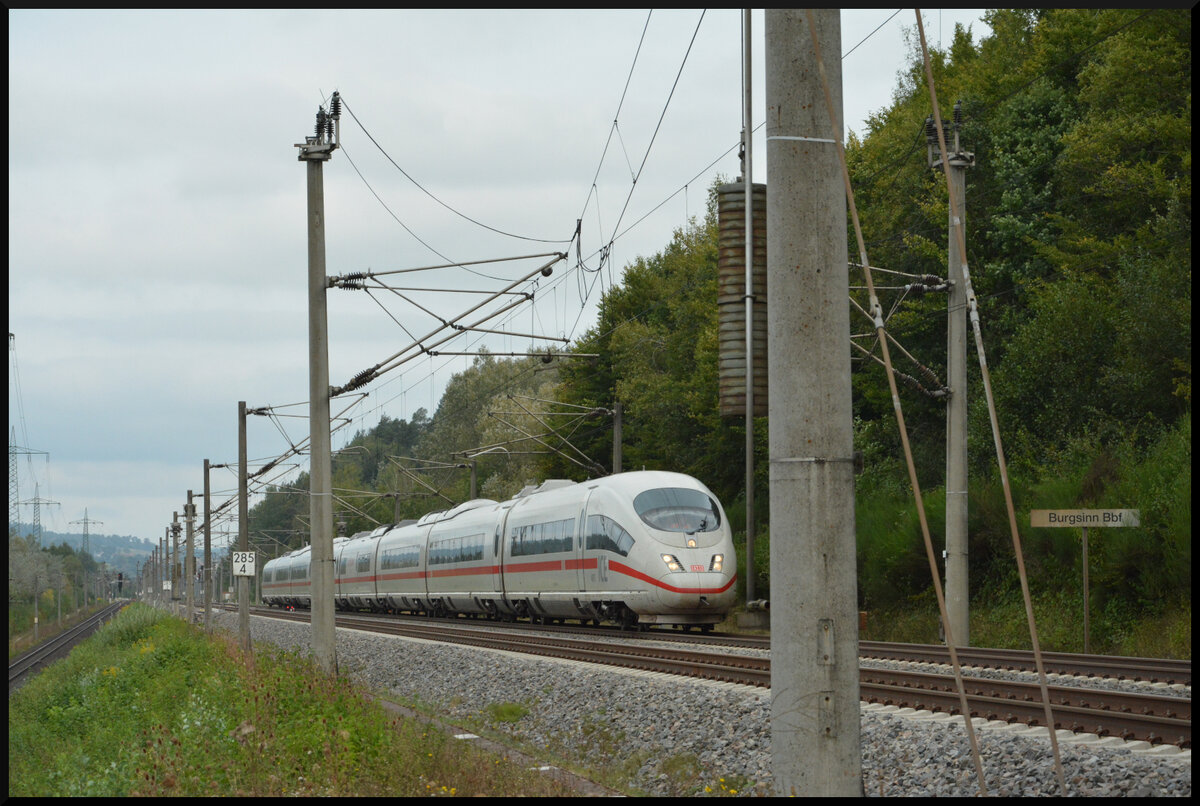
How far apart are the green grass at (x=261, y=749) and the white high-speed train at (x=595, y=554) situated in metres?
8.31

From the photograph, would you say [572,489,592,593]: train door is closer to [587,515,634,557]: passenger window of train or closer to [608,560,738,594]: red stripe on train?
[587,515,634,557]: passenger window of train

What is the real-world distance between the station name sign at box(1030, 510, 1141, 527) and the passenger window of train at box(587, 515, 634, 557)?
29.3 ft

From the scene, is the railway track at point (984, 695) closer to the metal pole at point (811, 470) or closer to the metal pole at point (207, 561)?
the metal pole at point (811, 470)

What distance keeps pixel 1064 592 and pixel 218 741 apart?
17.8 m

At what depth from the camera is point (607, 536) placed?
26.9 metres

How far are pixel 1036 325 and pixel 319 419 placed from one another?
19917 mm

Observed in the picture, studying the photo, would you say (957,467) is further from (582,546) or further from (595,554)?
(582,546)

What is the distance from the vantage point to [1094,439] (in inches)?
1069

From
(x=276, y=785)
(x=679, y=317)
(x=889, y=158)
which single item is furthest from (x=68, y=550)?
(x=276, y=785)

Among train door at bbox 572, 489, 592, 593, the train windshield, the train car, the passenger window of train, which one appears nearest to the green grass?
the passenger window of train

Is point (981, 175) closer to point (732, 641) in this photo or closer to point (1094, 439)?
point (1094, 439)

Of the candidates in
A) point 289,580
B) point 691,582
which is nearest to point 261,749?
point 691,582

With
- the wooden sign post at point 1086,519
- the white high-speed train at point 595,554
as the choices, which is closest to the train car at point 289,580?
the white high-speed train at point 595,554

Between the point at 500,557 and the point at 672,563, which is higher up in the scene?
the point at 672,563
